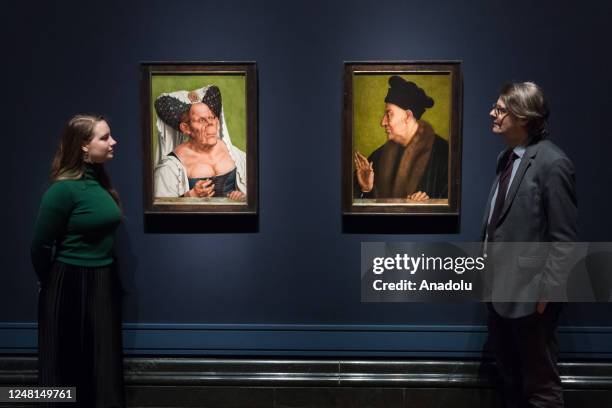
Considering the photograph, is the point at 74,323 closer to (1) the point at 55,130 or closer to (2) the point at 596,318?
(1) the point at 55,130

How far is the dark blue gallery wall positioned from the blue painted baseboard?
0.05m

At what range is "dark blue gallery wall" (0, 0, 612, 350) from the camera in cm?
349

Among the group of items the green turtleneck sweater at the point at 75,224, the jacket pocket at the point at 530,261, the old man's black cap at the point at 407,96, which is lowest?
the jacket pocket at the point at 530,261

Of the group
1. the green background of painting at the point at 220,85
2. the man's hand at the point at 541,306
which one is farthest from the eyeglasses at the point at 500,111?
the green background of painting at the point at 220,85

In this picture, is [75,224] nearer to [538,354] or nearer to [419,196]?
[419,196]

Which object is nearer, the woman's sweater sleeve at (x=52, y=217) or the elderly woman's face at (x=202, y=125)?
the woman's sweater sleeve at (x=52, y=217)

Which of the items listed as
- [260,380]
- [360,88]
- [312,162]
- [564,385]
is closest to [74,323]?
[260,380]

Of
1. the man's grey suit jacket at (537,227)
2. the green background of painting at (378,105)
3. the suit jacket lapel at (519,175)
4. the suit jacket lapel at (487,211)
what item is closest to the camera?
the man's grey suit jacket at (537,227)

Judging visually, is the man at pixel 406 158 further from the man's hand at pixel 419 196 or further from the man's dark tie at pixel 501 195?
the man's dark tie at pixel 501 195

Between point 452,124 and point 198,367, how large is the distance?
212 cm

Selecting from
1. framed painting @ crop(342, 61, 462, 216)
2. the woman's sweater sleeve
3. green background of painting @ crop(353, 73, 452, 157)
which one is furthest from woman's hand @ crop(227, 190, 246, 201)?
the woman's sweater sleeve

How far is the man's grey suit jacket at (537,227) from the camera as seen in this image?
2879 mm

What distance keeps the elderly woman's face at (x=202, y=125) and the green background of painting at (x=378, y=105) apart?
2.74ft

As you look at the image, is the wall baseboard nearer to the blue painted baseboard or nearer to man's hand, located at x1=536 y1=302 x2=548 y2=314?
the blue painted baseboard
